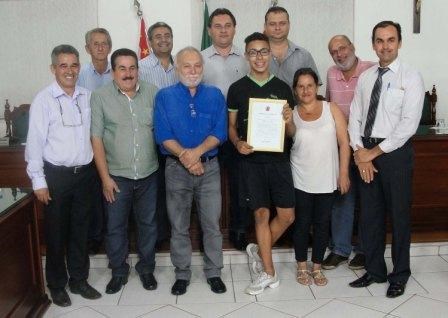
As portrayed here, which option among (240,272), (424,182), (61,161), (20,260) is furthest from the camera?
(424,182)

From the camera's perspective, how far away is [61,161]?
8.29 ft

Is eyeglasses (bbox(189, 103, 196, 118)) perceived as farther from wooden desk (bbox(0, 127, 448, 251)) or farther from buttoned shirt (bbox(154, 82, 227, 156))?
wooden desk (bbox(0, 127, 448, 251))

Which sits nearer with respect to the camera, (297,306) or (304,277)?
(297,306)

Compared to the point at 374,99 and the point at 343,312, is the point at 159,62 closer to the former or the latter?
the point at 374,99

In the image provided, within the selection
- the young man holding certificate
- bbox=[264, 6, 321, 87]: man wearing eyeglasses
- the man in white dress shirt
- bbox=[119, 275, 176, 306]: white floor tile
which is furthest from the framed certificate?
bbox=[119, 275, 176, 306]: white floor tile

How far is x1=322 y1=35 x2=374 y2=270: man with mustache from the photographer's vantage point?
300cm

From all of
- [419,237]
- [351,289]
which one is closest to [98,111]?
[351,289]

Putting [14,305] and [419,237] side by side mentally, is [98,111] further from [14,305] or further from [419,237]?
[419,237]

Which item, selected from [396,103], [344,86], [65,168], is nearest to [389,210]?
[396,103]

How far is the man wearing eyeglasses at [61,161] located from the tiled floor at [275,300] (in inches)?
13.4

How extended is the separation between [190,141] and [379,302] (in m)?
1.39

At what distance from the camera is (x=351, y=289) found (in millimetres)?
2855

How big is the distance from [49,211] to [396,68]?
2.04 m

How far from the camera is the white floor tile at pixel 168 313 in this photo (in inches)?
101
